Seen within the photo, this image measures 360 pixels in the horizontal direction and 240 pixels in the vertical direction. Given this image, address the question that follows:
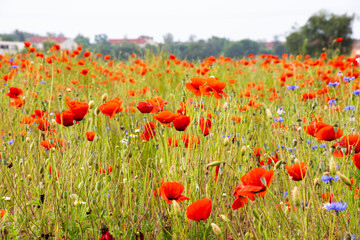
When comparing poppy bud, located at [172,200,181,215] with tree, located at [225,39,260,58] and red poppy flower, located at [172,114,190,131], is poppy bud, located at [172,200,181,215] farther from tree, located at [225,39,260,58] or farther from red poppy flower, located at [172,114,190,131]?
tree, located at [225,39,260,58]

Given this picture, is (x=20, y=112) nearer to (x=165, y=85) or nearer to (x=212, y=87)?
(x=212, y=87)

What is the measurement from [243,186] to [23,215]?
1.10 metres

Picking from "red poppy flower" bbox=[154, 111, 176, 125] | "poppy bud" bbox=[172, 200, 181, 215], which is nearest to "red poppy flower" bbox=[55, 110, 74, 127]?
"red poppy flower" bbox=[154, 111, 176, 125]

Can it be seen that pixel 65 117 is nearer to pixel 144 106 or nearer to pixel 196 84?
pixel 144 106

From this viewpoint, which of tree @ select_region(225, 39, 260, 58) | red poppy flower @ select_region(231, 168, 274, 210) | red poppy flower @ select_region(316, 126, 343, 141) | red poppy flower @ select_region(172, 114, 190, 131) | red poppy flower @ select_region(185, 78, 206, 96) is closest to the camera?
red poppy flower @ select_region(231, 168, 274, 210)

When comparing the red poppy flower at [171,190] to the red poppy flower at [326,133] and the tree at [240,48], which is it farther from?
the tree at [240,48]

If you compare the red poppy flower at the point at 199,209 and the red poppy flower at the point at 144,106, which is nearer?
the red poppy flower at the point at 199,209

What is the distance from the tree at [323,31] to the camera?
27.0 m

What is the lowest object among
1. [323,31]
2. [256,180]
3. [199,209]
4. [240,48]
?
[199,209]

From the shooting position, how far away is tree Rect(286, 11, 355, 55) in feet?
88.7

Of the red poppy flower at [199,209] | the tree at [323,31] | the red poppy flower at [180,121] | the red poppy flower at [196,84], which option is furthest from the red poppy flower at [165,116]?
the tree at [323,31]

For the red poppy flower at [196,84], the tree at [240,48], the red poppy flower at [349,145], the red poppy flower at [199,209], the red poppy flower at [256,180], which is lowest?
the red poppy flower at [199,209]

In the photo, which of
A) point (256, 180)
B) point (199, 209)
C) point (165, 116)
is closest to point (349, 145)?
point (256, 180)

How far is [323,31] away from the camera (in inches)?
1088
